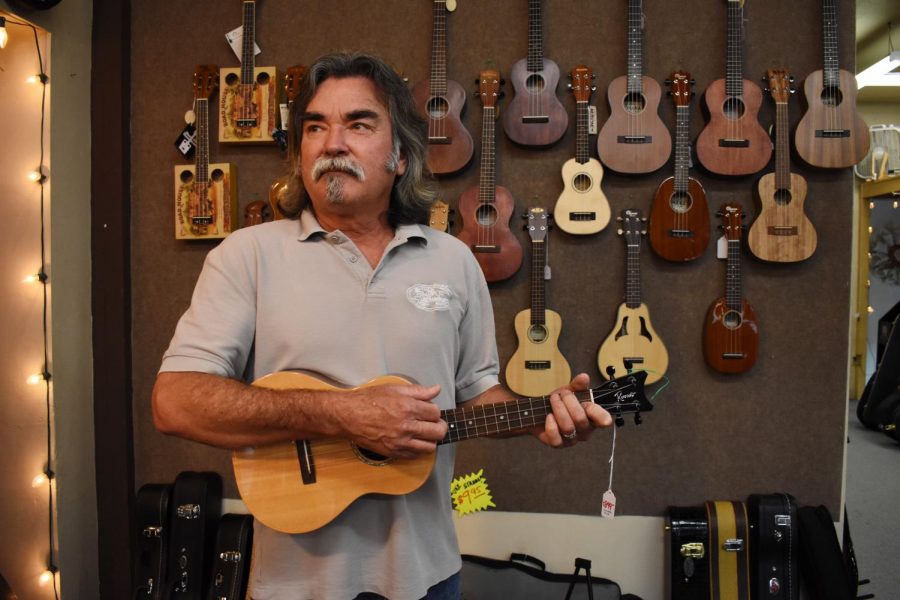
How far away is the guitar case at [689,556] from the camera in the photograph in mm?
2391

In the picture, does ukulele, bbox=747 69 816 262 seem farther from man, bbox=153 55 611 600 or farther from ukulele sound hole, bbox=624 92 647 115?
man, bbox=153 55 611 600

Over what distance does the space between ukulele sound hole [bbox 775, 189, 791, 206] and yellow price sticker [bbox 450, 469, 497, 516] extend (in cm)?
169

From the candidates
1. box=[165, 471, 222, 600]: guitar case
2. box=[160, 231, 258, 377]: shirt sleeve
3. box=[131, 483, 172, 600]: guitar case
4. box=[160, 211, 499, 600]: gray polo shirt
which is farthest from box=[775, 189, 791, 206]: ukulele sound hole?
box=[131, 483, 172, 600]: guitar case

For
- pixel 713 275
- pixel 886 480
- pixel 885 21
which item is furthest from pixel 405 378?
pixel 885 21

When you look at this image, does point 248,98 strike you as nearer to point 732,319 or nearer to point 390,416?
point 390,416

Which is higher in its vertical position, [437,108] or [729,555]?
[437,108]

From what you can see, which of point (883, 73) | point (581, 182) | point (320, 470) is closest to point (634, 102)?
point (581, 182)

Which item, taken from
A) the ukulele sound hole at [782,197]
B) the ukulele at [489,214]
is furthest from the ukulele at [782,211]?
the ukulele at [489,214]

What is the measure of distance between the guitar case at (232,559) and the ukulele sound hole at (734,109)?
2.62 meters

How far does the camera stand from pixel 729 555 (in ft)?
7.82

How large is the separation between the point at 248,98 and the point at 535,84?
1255 mm

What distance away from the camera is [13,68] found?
2408 millimetres

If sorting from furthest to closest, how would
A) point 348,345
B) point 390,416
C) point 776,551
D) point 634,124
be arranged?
point 634,124
point 776,551
point 348,345
point 390,416

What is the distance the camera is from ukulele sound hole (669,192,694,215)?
98.1 inches
